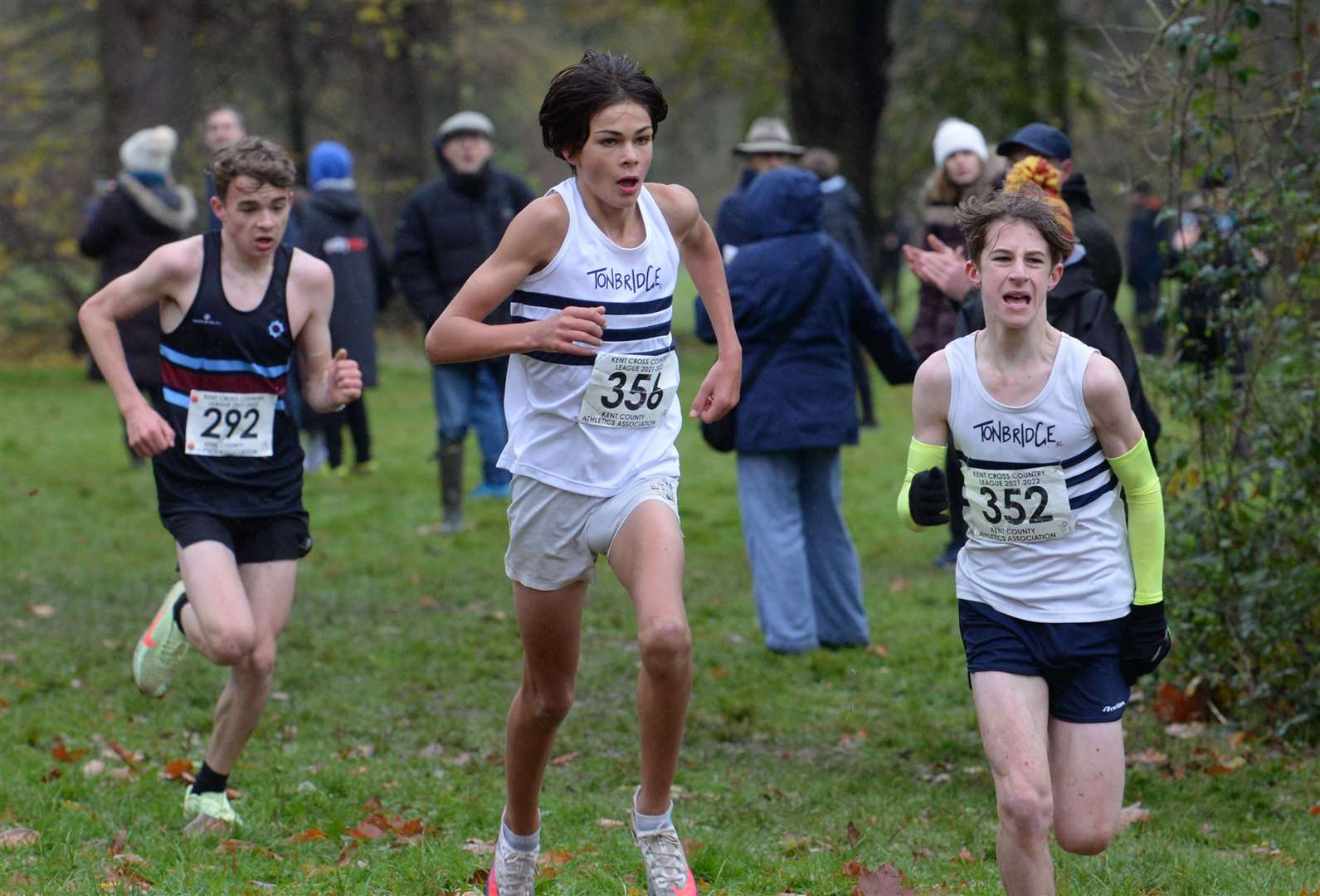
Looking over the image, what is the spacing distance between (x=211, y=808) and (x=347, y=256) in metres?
7.52

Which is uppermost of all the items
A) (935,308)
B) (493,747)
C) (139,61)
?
(139,61)

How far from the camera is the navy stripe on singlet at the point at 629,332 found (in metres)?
4.40

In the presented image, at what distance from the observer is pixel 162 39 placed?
2058cm

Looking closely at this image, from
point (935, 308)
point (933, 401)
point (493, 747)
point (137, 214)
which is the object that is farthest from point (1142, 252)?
point (933, 401)

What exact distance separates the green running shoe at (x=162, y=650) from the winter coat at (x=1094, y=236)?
332cm

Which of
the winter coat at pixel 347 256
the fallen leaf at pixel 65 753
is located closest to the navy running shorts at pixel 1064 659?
the fallen leaf at pixel 65 753

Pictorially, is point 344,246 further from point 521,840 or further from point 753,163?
point 521,840

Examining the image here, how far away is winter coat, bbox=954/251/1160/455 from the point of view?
546cm

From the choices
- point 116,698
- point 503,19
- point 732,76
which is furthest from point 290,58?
point 116,698

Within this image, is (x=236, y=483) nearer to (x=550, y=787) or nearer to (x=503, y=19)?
(x=550, y=787)

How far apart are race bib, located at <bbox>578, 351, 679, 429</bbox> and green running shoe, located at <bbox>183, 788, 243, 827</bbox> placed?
2105 millimetres

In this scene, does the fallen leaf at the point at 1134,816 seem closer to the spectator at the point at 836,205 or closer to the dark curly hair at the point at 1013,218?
the dark curly hair at the point at 1013,218

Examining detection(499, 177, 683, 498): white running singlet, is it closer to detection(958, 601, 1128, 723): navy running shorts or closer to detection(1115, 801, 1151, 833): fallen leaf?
detection(958, 601, 1128, 723): navy running shorts

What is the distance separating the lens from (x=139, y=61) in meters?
20.5
